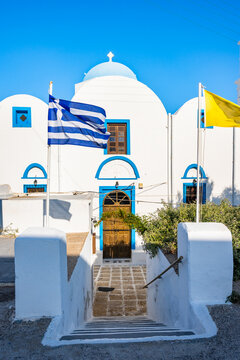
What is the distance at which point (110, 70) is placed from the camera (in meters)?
14.1

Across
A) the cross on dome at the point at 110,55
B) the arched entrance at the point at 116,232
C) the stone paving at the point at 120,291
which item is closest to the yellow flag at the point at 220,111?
the stone paving at the point at 120,291

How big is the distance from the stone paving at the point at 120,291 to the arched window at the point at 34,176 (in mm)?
4032

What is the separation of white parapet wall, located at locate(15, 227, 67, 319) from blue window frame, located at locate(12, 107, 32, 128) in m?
8.33

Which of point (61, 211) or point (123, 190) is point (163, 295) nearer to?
point (61, 211)

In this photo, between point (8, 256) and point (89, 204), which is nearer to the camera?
point (8, 256)

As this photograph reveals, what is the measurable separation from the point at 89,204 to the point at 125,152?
11.1 ft

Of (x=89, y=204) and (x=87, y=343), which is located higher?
(x=89, y=204)

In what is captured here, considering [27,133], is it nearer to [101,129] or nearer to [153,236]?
[101,129]

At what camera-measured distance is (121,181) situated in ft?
34.6

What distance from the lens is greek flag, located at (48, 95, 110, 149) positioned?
16.8ft

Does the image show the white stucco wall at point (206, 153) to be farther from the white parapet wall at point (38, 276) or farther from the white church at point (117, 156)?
the white parapet wall at point (38, 276)

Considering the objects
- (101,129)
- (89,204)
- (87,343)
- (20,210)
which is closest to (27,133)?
(20,210)

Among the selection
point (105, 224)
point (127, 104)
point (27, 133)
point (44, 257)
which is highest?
point (127, 104)

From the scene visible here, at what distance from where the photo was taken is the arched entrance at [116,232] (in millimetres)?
10609
